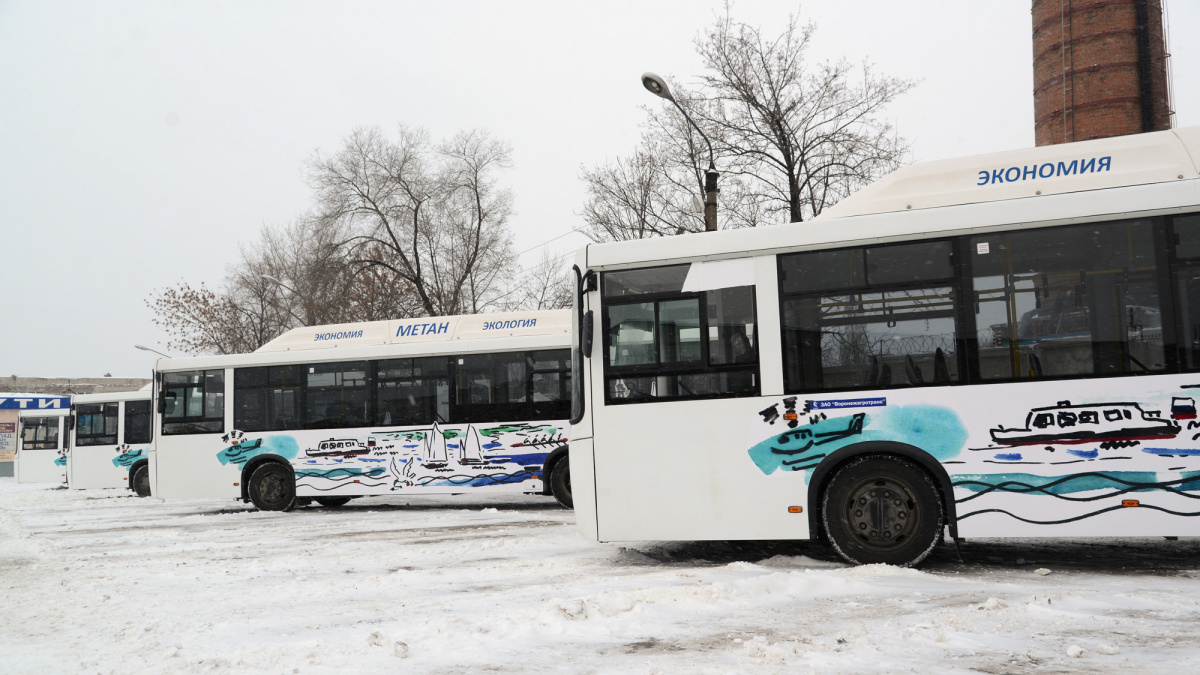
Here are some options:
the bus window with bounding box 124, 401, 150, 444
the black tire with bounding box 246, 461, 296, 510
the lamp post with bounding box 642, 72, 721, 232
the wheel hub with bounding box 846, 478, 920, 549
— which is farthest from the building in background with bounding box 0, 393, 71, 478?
the wheel hub with bounding box 846, 478, 920, 549

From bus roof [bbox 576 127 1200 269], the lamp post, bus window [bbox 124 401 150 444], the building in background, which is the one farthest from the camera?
the building in background

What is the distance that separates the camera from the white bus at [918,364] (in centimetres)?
742

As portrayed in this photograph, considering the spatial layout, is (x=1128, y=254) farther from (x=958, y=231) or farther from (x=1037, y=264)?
(x=958, y=231)

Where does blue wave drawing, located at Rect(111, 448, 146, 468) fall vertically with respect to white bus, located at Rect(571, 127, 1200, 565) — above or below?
below

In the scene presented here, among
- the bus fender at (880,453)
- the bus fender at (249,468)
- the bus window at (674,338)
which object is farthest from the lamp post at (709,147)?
the bus fender at (249,468)

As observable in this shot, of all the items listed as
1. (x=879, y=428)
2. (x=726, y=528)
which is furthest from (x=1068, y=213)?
(x=726, y=528)

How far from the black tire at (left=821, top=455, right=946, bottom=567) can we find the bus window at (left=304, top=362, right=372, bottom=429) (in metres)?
10.5

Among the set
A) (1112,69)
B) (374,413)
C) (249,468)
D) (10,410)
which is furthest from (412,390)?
(10,410)

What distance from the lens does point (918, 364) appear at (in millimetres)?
7875

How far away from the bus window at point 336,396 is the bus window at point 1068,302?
11609mm

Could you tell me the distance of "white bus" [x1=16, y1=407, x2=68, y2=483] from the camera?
114 ft

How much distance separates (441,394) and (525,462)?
200cm

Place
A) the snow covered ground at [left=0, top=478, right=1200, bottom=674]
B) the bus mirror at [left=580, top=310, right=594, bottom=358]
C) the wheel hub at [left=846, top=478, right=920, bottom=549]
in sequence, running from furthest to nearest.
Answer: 1. the bus mirror at [left=580, top=310, right=594, bottom=358]
2. the wheel hub at [left=846, top=478, right=920, bottom=549]
3. the snow covered ground at [left=0, top=478, right=1200, bottom=674]

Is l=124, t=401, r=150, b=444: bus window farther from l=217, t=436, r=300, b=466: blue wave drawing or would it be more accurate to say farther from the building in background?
the building in background
